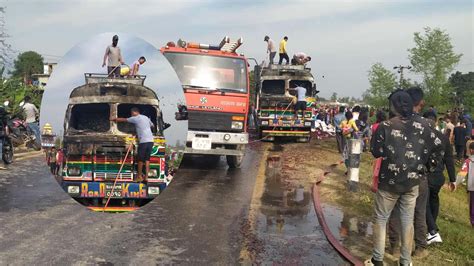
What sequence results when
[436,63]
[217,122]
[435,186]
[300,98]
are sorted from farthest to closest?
1. [436,63]
2. [300,98]
3. [217,122]
4. [435,186]

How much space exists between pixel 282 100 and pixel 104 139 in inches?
536

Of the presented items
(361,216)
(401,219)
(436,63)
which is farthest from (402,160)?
(436,63)

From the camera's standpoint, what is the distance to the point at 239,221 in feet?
20.9

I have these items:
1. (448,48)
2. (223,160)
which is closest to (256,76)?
(223,160)

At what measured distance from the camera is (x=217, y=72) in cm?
919

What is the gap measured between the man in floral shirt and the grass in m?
0.61

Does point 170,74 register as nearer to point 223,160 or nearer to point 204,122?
point 204,122

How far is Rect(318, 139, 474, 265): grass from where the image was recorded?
5.21m

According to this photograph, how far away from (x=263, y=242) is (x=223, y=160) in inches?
276

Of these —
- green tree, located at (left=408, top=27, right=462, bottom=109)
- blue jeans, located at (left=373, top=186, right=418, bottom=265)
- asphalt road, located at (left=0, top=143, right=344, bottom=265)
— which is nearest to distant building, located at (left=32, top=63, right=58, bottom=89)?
asphalt road, located at (left=0, top=143, right=344, bottom=265)

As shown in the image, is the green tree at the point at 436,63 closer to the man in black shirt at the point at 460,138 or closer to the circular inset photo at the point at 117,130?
the man in black shirt at the point at 460,138

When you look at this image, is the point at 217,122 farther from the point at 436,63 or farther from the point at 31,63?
the point at 436,63

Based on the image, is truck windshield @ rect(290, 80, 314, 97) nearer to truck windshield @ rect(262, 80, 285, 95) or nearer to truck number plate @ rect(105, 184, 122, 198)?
truck windshield @ rect(262, 80, 285, 95)

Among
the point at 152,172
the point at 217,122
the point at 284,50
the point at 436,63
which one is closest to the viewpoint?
the point at 152,172
